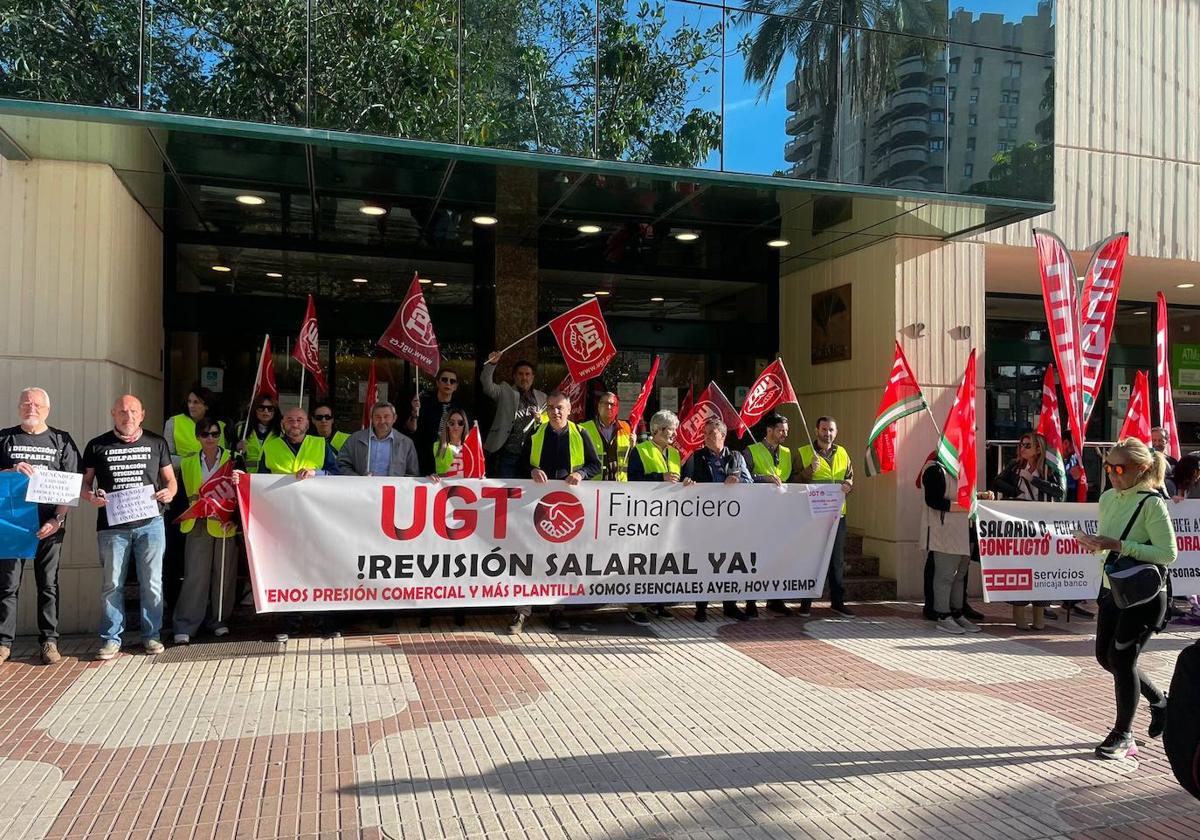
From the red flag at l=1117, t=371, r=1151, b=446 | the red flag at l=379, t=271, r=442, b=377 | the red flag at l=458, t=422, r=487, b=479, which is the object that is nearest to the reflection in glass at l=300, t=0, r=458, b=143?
the red flag at l=379, t=271, r=442, b=377

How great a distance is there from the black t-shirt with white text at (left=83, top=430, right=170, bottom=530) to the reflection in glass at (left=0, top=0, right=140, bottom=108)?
2.52 meters

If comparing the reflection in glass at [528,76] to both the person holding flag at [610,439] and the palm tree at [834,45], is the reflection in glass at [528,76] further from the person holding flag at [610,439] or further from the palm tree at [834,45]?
the person holding flag at [610,439]

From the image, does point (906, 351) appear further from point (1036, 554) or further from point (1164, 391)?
point (1036, 554)

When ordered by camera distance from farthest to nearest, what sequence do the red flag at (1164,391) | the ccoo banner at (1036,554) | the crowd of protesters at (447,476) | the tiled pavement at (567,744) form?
the red flag at (1164,391) < the ccoo banner at (1036,554) < the crowd of protesters at (447,476) < the tiled pavement at (567,744)

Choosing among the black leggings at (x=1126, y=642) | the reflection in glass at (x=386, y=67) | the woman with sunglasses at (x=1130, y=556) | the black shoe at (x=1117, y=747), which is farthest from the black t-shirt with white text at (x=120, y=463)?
the black shoe at (x=1117, y=747)

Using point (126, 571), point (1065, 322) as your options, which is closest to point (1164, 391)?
point (1065, 322)

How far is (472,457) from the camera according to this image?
8078mm

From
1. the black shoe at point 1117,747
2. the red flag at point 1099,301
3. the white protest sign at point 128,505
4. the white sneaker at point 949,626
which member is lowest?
the white sneaker at point 949,626

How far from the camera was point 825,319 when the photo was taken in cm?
1235

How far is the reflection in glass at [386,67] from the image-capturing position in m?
7.44

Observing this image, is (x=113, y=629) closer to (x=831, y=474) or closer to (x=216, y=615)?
(x=216, y=615)

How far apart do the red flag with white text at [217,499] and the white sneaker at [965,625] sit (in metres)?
6.53

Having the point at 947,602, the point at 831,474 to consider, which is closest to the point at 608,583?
the point at 831,474

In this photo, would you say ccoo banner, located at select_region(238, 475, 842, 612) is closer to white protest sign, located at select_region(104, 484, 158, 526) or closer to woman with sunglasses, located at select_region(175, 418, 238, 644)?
woman with sunglasses, located at select_region(175, 418, 238, 644)
